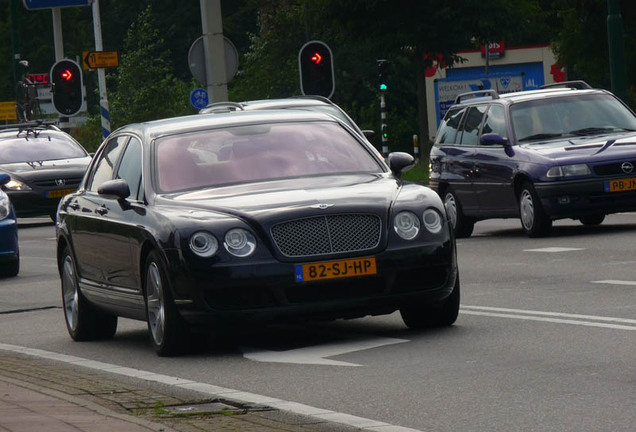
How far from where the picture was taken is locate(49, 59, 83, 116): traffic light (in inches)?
1593

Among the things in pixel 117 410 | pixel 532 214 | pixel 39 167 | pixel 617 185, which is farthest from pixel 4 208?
pixel 117 410

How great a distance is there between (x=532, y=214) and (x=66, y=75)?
2339 centimetres

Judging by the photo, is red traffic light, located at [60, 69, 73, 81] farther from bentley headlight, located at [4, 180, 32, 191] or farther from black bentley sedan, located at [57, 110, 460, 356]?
black bentley sedan, located at [57, 110, 460, 356]

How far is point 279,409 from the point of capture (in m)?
7.88

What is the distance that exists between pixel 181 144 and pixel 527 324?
261cm

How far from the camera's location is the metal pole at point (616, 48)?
28.3 metres

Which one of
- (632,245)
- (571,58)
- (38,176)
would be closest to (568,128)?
(632,245)

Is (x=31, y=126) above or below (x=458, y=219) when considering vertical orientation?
above

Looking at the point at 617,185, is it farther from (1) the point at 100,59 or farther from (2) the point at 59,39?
(2) the point at 59,39

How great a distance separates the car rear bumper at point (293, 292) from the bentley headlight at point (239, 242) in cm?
9

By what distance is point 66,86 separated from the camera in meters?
40.8

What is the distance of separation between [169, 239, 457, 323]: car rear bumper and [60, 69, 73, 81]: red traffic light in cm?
3107

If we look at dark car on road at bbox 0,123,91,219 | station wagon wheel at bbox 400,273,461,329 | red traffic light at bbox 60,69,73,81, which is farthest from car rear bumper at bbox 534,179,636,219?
red traffic light at bbox 60,69,73,81

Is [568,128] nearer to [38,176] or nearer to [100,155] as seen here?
[100,155]
